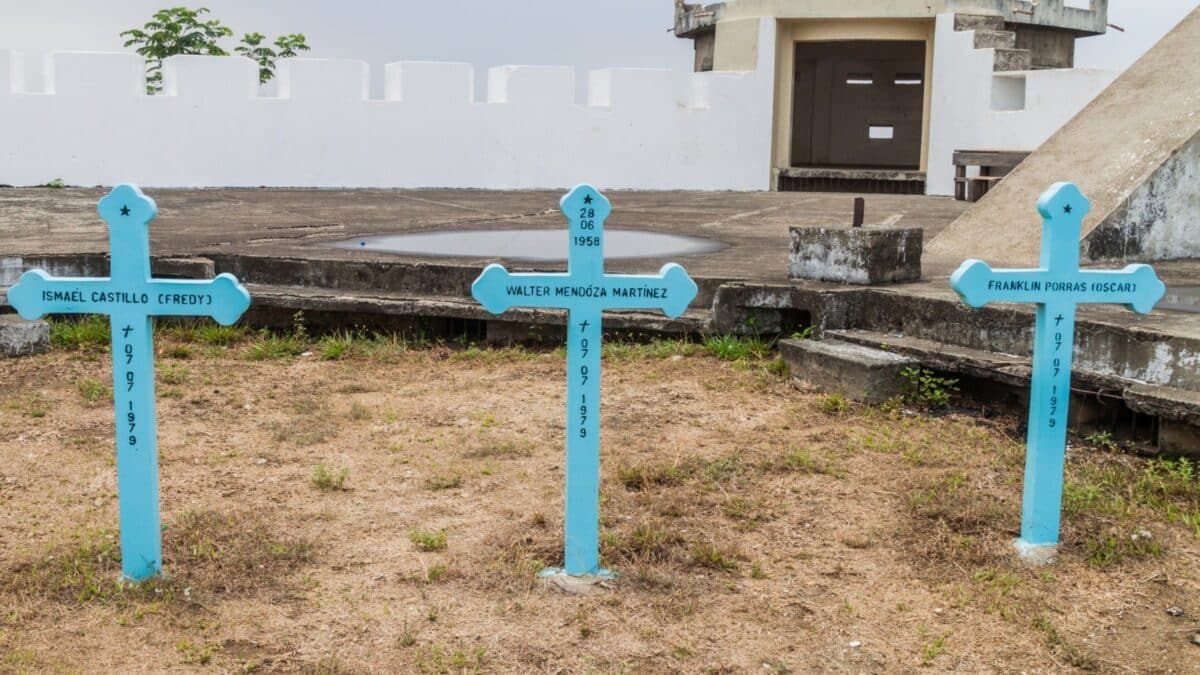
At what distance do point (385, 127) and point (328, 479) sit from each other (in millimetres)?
10929

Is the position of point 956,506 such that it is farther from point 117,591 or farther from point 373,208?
point 373,208

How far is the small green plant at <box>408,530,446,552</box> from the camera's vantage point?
3639 mm

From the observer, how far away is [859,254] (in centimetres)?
584

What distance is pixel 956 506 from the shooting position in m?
3.91

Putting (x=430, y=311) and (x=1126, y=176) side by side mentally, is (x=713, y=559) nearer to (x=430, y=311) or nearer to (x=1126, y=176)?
(x=430, y=311)

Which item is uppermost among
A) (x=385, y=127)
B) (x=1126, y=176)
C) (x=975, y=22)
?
(x=975, y=22)

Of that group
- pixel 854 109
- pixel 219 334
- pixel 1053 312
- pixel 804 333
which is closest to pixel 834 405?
pixel 804 333

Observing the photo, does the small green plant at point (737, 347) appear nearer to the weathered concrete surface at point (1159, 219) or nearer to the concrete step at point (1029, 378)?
the concrete step at point (1029, 378)

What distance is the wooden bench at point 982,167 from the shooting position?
12.3m

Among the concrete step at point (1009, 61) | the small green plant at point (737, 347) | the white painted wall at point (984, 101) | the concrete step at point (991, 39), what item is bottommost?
the small green plant at point (737, 347)

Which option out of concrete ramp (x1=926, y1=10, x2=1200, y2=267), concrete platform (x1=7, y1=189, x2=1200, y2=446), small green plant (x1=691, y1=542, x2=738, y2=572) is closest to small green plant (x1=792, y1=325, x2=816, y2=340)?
concrete platform (x1=7, y1=189, x2=1200, y2=446)

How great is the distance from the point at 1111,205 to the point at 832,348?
2160mm

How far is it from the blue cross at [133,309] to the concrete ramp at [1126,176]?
15.1 feet

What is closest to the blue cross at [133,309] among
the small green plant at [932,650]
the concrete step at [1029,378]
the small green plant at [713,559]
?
the small green plant at [713,559]
